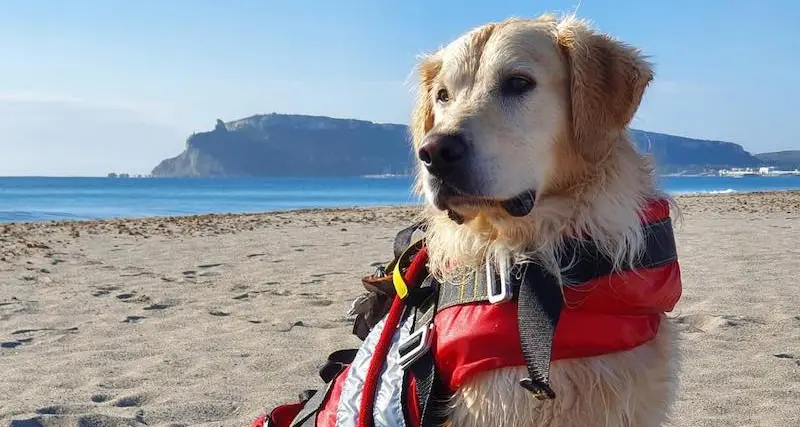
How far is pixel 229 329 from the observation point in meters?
6.48

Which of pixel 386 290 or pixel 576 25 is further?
pixel 386 290

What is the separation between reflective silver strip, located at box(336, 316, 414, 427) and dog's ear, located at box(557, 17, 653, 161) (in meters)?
0.94

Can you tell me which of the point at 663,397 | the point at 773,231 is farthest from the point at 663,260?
the point at 773,231

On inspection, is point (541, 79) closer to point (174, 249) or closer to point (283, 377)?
point (283, 377)

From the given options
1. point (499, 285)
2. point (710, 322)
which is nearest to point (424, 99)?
point (499, 285)

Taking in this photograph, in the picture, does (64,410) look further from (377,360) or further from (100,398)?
(377,360)

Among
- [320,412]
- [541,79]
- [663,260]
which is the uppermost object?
[541,79]

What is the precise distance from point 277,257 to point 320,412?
8.62m

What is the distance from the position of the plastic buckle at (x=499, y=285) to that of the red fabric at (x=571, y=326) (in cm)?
3

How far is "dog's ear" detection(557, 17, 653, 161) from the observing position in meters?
2.86

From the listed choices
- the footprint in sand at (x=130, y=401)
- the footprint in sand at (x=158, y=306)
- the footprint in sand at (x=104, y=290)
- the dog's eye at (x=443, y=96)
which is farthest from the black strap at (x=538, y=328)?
the footprint in sand at (x=104, y=290)

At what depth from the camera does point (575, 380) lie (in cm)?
259

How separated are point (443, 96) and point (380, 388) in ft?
4.15

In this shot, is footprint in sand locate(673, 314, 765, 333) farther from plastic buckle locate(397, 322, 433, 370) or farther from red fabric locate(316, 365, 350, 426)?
plastic buckle locate(397, 322, 433, 370)
